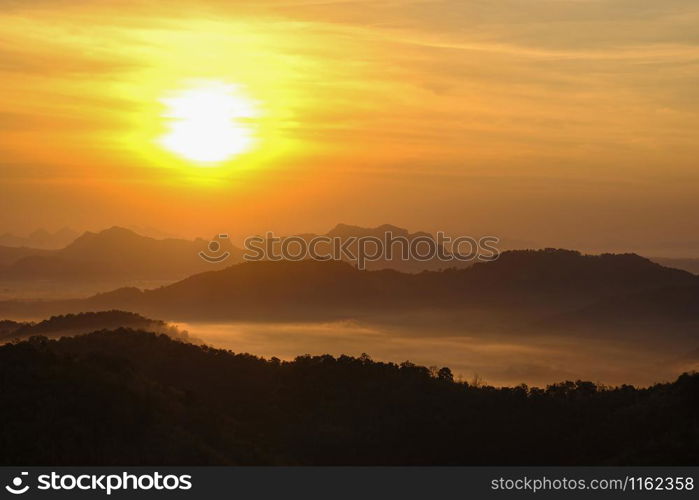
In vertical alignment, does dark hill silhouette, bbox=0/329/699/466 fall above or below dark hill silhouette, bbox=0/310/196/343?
below

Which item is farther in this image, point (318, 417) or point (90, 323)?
point (90, 323)

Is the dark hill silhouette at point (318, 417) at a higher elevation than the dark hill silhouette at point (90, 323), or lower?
lower

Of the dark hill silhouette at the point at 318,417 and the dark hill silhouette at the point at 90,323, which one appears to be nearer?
the dark hill silhouette at the point at 318,417

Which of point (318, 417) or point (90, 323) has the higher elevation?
point (90, 323)

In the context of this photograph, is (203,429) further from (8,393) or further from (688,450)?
(688,450)

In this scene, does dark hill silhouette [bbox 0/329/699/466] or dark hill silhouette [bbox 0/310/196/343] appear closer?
dark hill silhouette [bbox 0/329/699/466]

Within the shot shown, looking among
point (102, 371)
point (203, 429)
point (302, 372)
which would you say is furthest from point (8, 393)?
point (302, 372)

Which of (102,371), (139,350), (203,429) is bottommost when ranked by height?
(203,429)

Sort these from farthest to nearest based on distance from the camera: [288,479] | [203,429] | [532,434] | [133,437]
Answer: [532,434] → [203,429] → [133,437] → [288,479]
